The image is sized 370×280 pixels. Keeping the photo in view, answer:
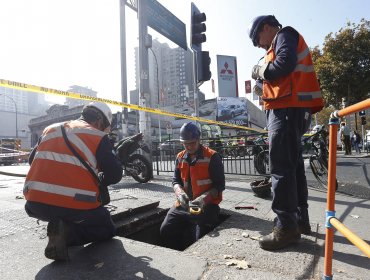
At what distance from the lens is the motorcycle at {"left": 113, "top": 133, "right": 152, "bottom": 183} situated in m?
6.99

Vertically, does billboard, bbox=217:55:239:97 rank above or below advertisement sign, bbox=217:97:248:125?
above

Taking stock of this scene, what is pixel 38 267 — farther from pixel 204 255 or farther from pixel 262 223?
pixel 262 223

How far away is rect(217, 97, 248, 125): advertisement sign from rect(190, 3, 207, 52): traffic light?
158ft

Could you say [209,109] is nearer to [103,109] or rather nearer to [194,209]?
[194,209]

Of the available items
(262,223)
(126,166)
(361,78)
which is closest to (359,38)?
(361,78)

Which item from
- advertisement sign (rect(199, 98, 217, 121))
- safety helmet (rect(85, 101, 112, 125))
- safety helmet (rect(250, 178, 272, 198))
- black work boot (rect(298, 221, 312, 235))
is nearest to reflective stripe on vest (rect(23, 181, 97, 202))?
safety helmet (rect(85, 101, 112, 125))

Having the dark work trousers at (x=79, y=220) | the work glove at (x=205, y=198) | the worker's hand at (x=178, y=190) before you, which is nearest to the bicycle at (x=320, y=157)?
the work glove at (x=205, y=198)

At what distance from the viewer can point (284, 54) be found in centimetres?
255

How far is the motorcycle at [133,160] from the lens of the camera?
699 centimetres

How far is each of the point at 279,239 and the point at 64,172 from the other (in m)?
1.79

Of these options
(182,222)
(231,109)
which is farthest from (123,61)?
(231,109)

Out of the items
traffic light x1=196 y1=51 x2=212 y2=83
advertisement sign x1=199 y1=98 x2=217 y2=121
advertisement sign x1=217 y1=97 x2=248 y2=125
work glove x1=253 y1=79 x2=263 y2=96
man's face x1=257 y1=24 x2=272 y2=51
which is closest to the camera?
man's face x1=257 y1=24 x2=272 y2=51

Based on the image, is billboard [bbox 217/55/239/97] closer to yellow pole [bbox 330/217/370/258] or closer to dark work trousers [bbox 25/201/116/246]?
dark work trousers [bbox 25/201/116/246]

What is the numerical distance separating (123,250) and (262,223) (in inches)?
62.5
